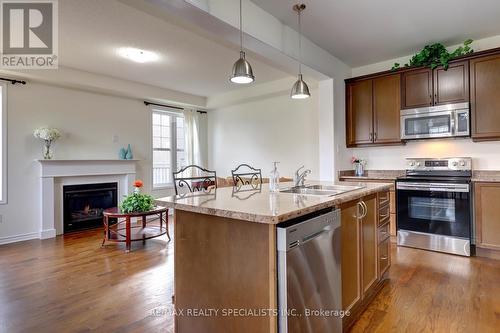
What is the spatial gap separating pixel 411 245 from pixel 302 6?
318 cm

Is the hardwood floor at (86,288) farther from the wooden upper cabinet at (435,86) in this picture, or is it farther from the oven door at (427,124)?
the wooden upper cabinet at (435,86)

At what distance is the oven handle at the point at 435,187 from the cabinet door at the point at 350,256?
2.06m

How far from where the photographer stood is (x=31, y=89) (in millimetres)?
4398

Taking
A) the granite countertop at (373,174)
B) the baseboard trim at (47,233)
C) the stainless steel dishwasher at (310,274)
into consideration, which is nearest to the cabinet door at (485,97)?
the granite countertop at (373,174)

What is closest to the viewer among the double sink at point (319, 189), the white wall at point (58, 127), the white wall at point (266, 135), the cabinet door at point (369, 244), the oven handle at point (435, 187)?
the cabinet door at point (369, 244)

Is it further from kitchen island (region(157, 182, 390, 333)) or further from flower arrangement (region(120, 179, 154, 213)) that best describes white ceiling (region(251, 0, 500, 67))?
flower arrangement (region(120, 179, 154, 213))

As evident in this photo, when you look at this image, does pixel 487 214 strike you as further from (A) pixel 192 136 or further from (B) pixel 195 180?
(A) pixel 192 136

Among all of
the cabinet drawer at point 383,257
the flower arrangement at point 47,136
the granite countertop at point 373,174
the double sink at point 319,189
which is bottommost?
the cabinet drawer at point 383,257

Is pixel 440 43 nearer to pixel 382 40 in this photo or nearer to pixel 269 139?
pixel 382 40

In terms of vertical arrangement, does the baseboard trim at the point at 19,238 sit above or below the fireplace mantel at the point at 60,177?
below

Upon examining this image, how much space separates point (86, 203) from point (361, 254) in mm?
4764

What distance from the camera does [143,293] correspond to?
248cm

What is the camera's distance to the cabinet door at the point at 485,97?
3.33m

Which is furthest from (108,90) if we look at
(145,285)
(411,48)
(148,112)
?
(411,48)
